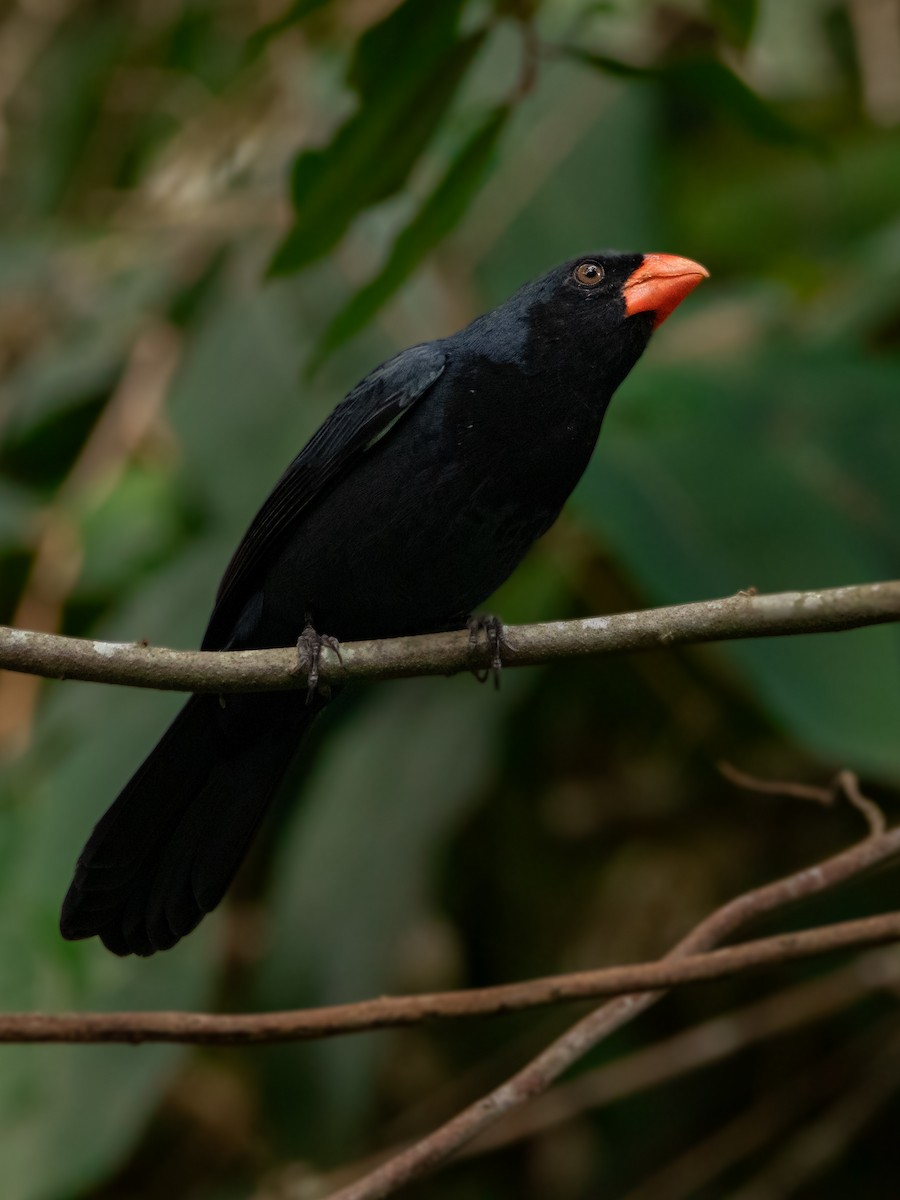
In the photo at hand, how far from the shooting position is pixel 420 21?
2.81m

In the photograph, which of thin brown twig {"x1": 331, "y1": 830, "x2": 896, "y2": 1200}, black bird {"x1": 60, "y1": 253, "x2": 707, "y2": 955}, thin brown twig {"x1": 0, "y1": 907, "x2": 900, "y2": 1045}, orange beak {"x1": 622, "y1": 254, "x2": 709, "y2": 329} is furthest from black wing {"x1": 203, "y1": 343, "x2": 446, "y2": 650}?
thin brown twig {"x1": 331, "y1": 830, "x2": 896, "y2": 1200}

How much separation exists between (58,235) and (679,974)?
4214mm

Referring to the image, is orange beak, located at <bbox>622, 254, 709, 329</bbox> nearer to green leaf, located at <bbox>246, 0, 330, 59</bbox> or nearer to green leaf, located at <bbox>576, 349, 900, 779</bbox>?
green leaf, located at <bbox>576, 349, 900, 779</bbox>

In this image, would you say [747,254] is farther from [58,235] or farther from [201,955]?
[201,955]

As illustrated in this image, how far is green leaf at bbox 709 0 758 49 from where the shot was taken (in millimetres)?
2832

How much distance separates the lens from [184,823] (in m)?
2.98

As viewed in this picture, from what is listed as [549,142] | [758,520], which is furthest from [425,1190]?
[549,142]

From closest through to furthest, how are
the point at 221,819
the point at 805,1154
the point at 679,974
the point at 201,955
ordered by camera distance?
the point at 679,974 → the point at 221,819 → the point at 201,955 → the point at 805,1154

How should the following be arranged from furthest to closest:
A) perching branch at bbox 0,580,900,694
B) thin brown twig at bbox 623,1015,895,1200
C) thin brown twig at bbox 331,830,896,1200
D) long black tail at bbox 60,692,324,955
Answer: thin brown twig at bbox 623,1015,895,1200
long black tail at bbox 60,692,324,955
thin brown twig at bbox 331,830,896,1200
perching branch at bbox 0,580,900,694

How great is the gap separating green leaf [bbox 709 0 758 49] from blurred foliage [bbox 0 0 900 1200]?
17mm

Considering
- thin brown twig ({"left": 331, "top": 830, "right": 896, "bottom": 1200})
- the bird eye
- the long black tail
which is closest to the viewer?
thin brown twig ({"left": 331, "top": 830, "right": 896, "bottom": 1200})

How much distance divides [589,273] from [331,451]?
2.32 feet

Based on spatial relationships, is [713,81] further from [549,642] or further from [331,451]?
[549,642]

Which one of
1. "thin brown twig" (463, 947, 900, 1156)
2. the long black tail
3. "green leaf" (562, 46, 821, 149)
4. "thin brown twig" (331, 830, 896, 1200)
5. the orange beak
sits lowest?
"thin brown twig" (463, 947, 900, 1156)
